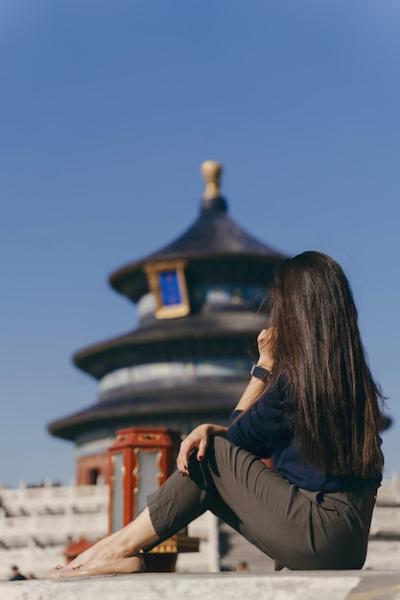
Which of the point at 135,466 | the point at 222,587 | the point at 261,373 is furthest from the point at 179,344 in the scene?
the point at 222,587

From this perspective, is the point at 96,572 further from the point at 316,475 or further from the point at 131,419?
the point at 131,419

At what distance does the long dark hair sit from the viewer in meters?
3.25

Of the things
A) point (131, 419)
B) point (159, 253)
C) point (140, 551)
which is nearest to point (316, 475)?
point (140, 551)

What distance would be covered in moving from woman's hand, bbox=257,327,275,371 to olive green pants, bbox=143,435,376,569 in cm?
33

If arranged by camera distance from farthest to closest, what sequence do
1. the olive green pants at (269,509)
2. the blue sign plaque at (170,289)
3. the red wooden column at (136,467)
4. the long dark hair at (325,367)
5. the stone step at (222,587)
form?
1. the blue sign plaque at (170,289)
2. the red wooden column at (136,467)
3. the long dark hair at (325,367)
4. the olive green pants at (269,509)
5. the stone step at (222,587)

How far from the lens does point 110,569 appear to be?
3.28 m

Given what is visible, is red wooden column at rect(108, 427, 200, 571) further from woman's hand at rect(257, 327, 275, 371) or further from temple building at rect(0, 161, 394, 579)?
temple building at rect(0, 161, 394, 579)

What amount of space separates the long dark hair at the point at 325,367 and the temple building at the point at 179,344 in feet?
77.6

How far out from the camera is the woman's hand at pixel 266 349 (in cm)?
349

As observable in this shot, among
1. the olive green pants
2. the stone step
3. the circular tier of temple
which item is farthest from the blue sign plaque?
the stone step

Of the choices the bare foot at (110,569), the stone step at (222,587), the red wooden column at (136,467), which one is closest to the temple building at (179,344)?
the red wooden column at (136,467)

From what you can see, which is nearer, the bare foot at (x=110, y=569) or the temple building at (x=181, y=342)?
the bare foot at (x=110, y=569)

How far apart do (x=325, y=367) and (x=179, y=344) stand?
25.9 meters

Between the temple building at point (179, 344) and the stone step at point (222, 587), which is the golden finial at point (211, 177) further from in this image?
the stone step at point (222, 587)
